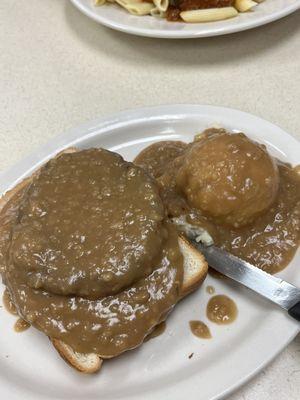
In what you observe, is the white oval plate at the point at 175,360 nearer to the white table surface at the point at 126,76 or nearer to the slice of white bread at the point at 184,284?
the slice of white bread at the point at 184,284

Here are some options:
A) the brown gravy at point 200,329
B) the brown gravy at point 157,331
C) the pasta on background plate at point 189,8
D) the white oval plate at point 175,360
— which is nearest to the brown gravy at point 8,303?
the white oval plate at point 175,360

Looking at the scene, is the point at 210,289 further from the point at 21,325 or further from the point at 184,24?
the point at 184,24

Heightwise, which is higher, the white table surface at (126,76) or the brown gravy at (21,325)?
the white table surface at (126,76)

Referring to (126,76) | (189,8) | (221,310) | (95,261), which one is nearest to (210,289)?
(221,310)

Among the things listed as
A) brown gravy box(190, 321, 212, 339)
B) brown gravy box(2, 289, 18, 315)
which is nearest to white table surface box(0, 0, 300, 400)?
brown gravy box(2, 289, 18, 315)

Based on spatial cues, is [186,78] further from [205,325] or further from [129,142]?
[205,325]
